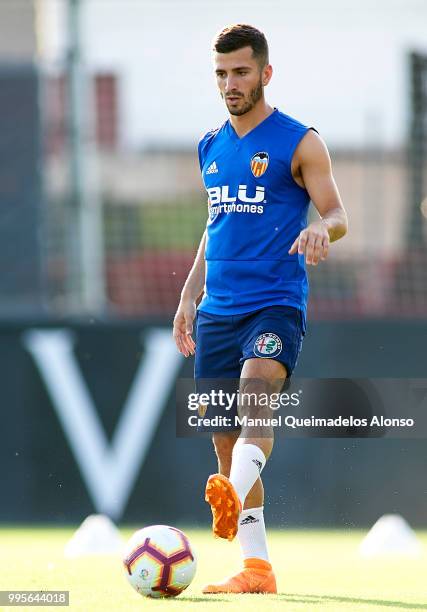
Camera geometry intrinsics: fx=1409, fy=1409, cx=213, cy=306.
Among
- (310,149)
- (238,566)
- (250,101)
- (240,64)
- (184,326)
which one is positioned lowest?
(238,566)

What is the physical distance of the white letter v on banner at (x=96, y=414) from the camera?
9.49 meters

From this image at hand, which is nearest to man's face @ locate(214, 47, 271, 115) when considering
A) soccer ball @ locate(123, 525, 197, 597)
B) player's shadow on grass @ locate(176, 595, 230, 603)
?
soccer ball @ locate(123, 525, 197, 597)

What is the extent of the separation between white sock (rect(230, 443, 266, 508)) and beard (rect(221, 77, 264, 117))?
52.4 inches

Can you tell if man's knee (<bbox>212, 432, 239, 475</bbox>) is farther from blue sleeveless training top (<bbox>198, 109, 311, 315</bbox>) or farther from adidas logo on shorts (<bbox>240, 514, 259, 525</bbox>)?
blue sleeveless training top (<bbox>198, 109, 311, 315</bbox>)

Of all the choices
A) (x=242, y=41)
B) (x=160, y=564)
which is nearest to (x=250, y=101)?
(x=242, y=41)

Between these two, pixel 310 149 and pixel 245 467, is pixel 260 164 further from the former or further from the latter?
pixel 245 467

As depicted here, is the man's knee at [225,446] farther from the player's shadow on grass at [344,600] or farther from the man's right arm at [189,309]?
the player's shadow on grass at [344,600]

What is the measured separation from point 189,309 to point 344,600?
1.42 meters

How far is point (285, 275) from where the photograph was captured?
18.6 ft

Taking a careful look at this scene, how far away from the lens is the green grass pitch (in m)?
5.20

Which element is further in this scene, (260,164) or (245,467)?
(260,164)

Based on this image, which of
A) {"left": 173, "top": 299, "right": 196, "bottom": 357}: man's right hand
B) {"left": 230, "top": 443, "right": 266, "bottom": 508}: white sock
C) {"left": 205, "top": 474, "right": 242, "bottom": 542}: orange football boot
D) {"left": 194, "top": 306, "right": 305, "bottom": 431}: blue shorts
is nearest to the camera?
{"left": 205, "top": 474, "right": 242, "bottom": 542}: orange football boot

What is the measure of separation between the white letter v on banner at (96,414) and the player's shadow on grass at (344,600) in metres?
3.96

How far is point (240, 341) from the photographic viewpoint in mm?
5691
